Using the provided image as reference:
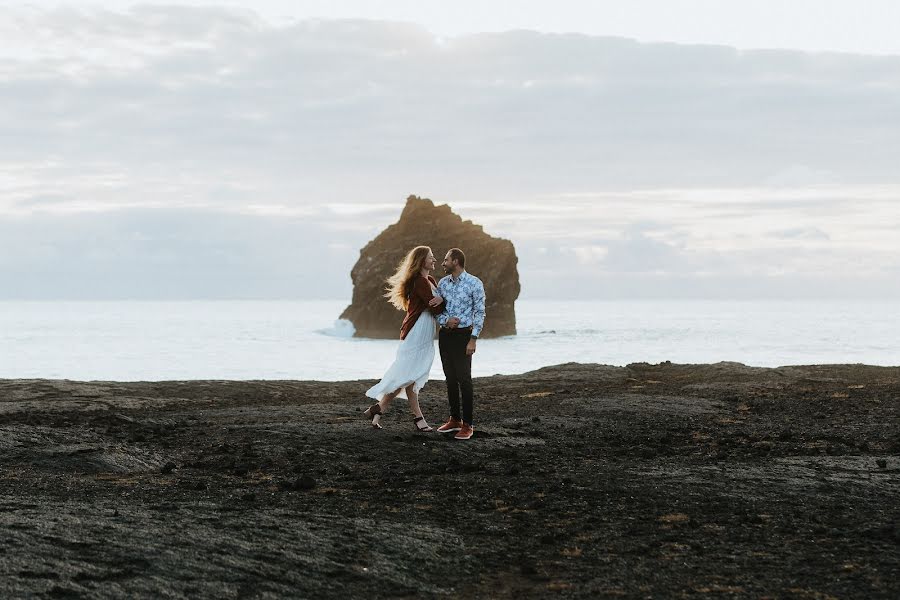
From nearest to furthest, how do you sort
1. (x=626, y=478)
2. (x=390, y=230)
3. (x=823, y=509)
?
(x=823, y=509) < (x=626, y=478) < (x=390, y=230)

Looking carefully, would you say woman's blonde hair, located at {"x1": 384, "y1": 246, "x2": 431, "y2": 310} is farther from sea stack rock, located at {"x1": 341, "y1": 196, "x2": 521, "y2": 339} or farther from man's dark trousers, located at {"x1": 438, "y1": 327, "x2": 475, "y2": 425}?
sea stack rock, located at {"x1": 341, "y1": 196, "x2": 521, "y2": 339}

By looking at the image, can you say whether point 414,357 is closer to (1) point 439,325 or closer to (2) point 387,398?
(1) point 439,325

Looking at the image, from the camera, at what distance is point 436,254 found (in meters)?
108

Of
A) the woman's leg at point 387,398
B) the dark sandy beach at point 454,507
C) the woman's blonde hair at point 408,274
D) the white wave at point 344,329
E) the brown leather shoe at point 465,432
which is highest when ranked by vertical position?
the white wave at point 344,329

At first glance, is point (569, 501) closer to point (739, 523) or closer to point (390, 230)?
point (739, 523)

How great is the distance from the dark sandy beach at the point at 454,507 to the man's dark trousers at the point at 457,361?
2.27ft

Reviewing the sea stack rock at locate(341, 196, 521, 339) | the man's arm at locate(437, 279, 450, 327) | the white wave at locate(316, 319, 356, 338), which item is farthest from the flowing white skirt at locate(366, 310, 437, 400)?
the white wave at locate(316, 319, 356, 338)

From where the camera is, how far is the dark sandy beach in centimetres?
672

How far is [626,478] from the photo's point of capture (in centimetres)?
1091

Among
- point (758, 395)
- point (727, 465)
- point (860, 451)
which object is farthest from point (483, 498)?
point (758, 395)

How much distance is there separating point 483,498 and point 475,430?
486 cm

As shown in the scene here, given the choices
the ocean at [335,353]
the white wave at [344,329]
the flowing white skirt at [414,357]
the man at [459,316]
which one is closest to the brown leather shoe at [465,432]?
the man at [459,316]

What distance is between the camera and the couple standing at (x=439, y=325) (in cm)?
1307

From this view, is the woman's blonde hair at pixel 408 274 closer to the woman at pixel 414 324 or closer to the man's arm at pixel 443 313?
the woman at pixel 414 324
